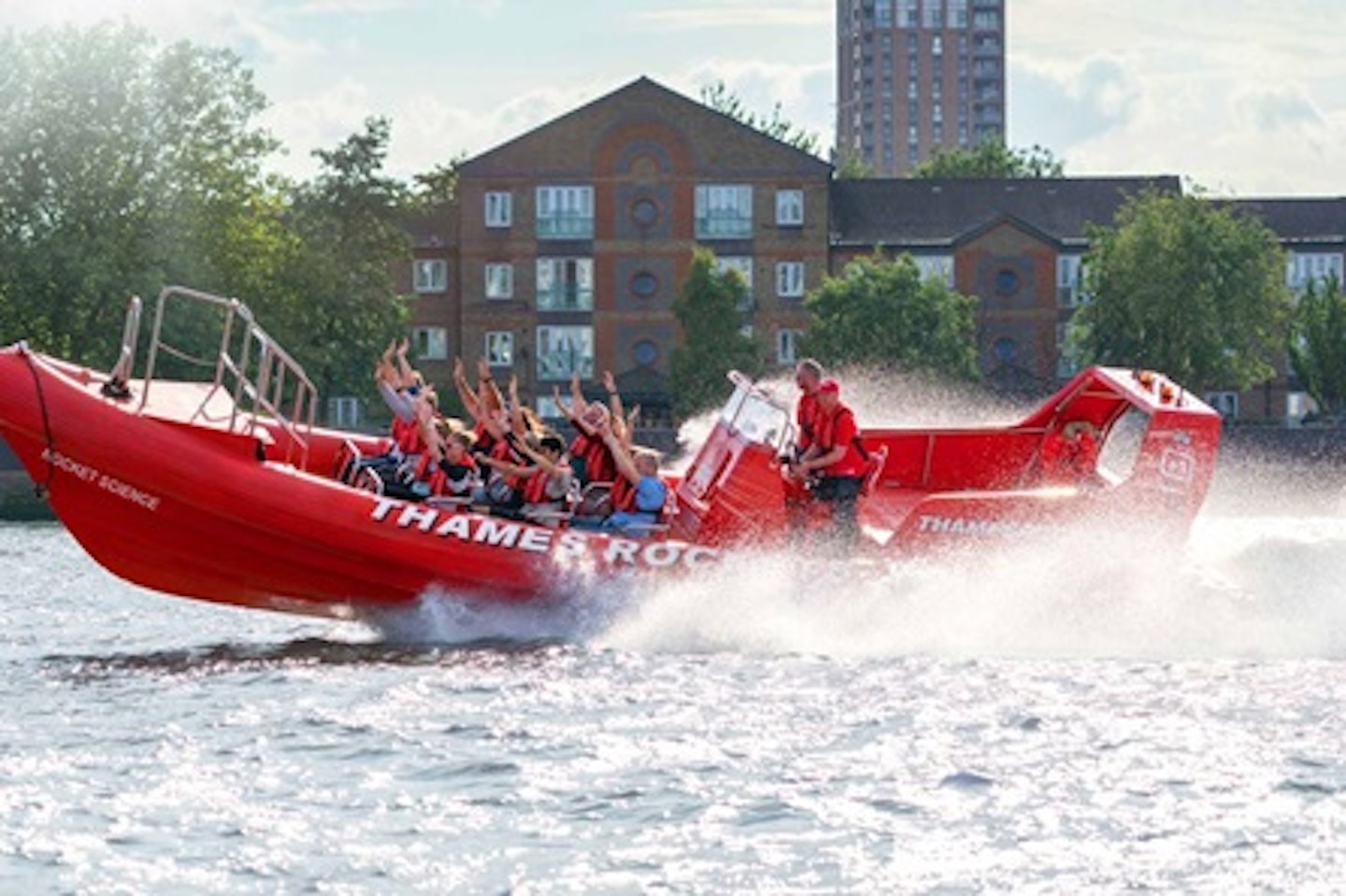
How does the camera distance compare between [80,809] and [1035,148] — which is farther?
[1035,148]

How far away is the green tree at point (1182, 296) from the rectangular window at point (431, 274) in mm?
19922

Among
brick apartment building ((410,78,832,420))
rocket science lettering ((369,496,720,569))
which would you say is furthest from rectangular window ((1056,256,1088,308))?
rocket science lettering ((369,496,720,569))

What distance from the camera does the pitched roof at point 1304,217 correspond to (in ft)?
326

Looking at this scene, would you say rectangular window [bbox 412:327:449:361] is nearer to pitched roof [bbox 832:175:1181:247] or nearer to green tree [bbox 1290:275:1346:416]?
pitched roof [bbox 832:175:1181:247]

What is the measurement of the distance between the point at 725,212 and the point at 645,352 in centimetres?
484

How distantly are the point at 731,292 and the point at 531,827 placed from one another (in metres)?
70.2

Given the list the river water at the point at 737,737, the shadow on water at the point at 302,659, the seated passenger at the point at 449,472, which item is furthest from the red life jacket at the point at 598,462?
the shadow on water at the point at 302,659

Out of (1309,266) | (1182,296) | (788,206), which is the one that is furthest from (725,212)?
(1309,266)

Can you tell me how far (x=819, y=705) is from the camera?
19.5 meters

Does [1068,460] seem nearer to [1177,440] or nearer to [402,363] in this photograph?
[1177,440]

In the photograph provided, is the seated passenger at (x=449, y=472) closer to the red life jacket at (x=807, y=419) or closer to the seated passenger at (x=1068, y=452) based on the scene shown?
the red life jacket at (x=807, y=419)

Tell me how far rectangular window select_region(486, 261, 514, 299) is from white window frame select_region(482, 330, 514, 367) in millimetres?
1105

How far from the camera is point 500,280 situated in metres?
94.3

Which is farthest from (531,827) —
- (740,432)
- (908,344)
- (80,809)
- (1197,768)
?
(908,344)
